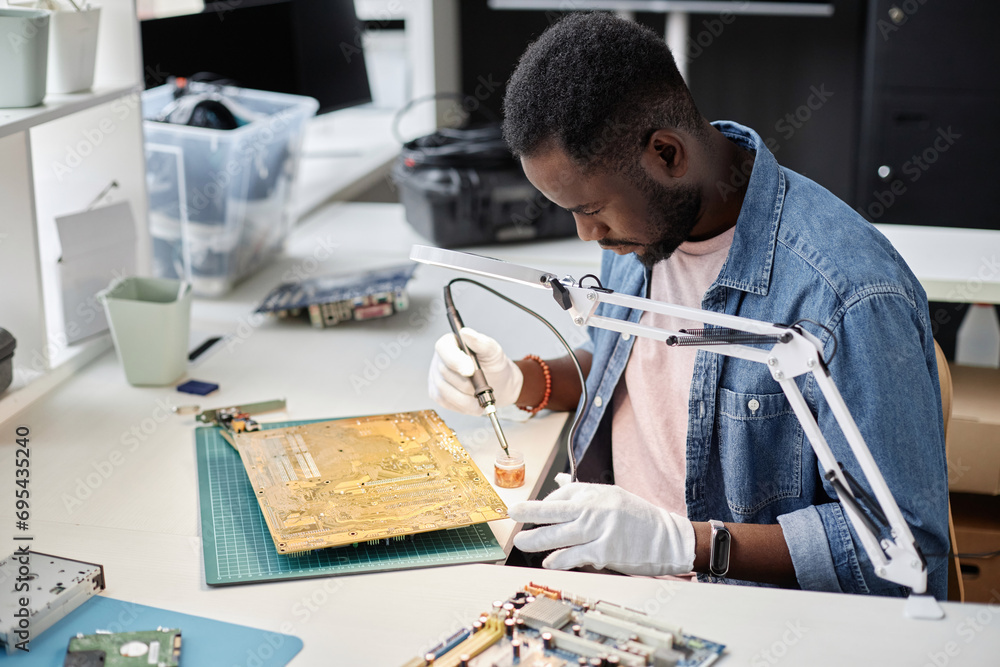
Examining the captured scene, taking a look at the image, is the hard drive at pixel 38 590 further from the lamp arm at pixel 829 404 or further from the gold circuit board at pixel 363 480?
the lamp arm at pixel 829 404

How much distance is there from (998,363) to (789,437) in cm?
126

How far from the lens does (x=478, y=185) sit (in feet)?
7.20

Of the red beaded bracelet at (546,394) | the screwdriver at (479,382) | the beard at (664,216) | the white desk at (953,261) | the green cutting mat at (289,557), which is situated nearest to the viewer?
the green cutting mat at (289,557)

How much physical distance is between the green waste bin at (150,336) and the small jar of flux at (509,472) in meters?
0.63

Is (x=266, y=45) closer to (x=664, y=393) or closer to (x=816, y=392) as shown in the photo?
→ (x=664, y=393)

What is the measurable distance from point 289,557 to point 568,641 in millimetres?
348

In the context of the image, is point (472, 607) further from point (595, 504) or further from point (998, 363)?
point (998, 363)

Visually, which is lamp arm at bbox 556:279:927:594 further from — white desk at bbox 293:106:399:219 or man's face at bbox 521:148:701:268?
white desk at bbox 293:106:399:219

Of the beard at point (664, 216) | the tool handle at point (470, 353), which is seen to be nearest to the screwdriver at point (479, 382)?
the tool handle at point (470, 353)

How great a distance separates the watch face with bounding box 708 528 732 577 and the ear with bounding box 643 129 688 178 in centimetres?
43

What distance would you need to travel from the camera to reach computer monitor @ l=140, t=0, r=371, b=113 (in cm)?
230

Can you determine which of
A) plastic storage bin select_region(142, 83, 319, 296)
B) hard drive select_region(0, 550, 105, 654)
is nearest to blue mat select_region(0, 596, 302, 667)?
hard drive select_region(0, 550, 105, 654)

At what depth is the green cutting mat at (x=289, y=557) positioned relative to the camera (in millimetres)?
1029

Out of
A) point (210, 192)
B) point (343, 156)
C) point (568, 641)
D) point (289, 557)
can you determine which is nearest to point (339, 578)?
point (289, 557)
